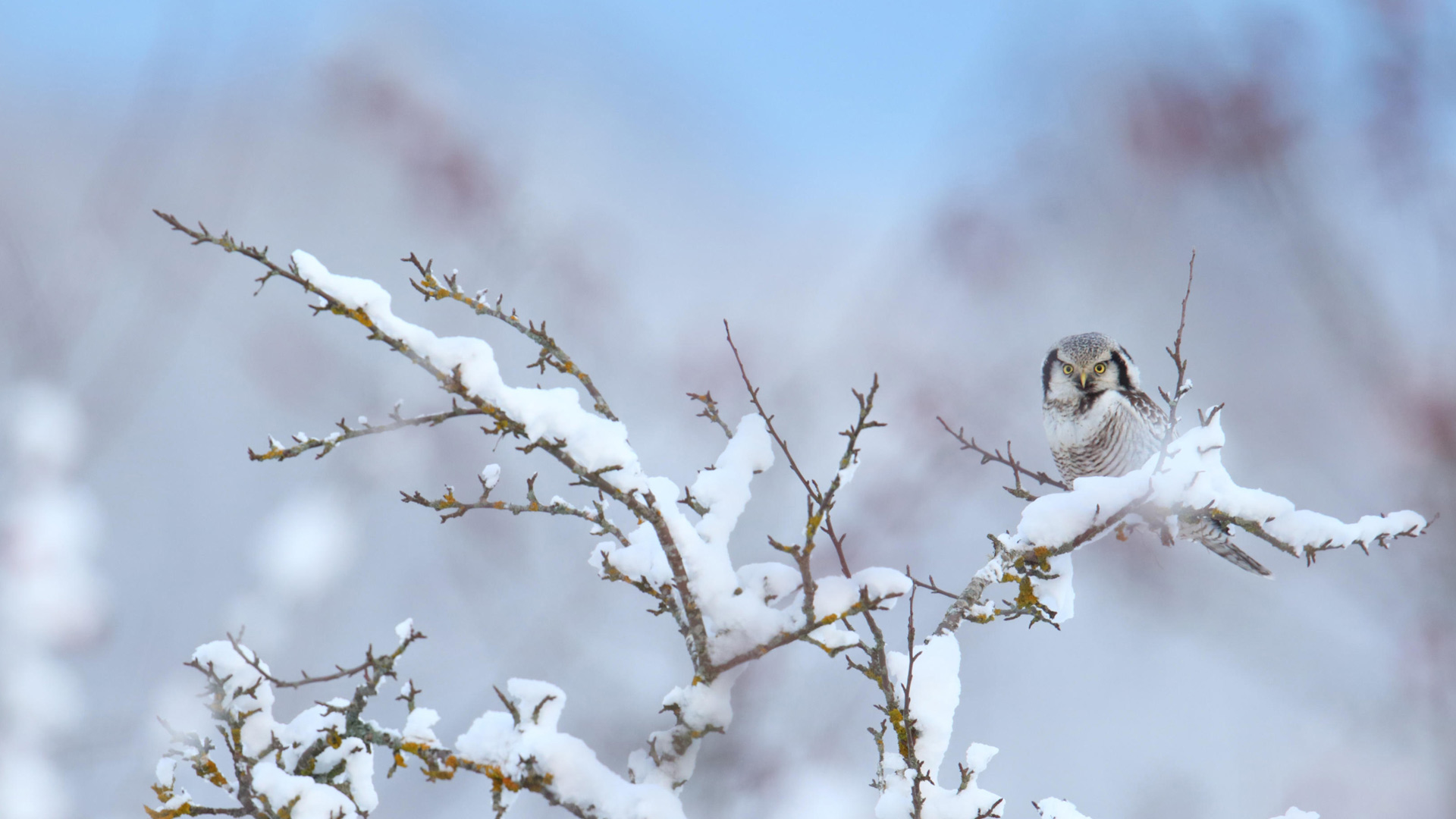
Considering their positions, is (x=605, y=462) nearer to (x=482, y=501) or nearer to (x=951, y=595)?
(x=482, y=501)

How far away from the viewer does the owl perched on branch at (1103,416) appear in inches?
177

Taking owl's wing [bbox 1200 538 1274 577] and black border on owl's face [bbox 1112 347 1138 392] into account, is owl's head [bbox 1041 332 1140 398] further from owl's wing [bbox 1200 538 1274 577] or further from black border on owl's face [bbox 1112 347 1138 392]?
owl's wing [bbox 1200 538 1274 577]

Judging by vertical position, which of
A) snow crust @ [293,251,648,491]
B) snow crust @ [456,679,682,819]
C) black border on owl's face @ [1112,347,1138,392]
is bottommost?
snow crust @ [456,679,682,819]

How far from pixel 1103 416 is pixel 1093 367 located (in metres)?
0.28

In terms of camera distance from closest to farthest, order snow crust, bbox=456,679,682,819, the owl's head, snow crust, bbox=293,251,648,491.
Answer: snow crust, bbox=293,251,648,491
snow crust, bbox=456,679,682,819
the owl's head

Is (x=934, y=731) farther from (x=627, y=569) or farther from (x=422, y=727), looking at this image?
(x=422, y=727)

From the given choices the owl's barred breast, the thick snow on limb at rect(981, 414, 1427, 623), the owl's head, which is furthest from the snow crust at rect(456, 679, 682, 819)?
the owl's head

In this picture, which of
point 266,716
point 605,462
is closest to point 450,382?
point 605,462

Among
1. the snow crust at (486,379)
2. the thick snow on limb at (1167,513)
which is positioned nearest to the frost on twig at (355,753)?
the snow crust at (486,379)

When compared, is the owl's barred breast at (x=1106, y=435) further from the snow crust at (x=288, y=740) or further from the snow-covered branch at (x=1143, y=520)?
the snow crust at (x=288, y=740)

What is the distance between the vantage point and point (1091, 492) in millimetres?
2082

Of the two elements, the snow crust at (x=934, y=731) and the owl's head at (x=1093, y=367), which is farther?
the owl's head at (x=1093, y=367)

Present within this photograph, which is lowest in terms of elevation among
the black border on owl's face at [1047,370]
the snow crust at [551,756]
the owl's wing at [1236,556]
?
the snow crust at [551,756]

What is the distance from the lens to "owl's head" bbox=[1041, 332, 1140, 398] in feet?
15.1
